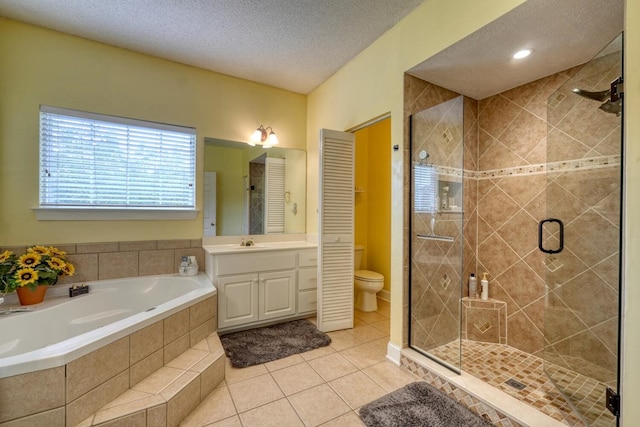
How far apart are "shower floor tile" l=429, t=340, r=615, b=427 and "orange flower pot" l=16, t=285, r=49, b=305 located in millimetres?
2955

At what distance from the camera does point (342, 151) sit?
2.71m

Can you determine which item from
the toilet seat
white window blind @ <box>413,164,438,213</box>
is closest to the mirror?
the toilet seat

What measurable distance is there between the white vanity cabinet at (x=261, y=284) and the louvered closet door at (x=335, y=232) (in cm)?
35

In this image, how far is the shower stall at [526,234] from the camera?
1.61 metres

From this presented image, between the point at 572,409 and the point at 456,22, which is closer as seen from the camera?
the point at 572,409

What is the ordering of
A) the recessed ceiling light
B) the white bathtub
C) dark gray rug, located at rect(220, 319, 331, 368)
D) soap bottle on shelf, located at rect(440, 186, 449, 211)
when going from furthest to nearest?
dark gray rug, located at rect(220, 319, 331, 368), soap bottle on shelf, located at rect(440, 186, 449, 211), the recessed ceiling light, the white bathtub

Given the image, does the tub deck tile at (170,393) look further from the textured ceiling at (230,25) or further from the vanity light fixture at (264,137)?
the textured ceiling at (230,25)

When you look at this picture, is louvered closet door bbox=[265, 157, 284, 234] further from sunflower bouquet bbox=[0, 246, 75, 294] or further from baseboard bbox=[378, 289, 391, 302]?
sunflower bouquet bbox=[0, 246, 75, 294]

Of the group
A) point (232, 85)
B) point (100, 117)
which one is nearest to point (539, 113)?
point (232, 85)

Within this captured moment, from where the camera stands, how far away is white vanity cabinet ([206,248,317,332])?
2488 mm

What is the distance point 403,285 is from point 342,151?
1407 millimetres

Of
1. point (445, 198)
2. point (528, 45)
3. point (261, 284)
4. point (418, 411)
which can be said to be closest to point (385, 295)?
point (261, 284)

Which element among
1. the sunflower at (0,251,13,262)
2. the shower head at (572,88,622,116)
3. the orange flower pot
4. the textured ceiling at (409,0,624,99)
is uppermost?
the textured ceiling at (409,0,624,99)

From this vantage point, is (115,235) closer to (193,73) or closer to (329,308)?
(193,73)
